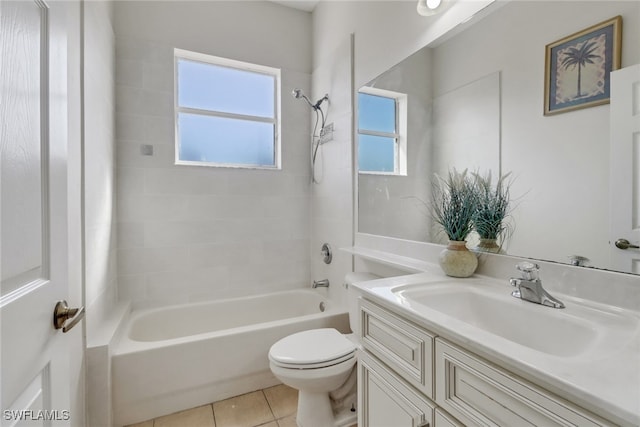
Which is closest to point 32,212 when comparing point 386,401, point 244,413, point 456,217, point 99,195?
point 386,401

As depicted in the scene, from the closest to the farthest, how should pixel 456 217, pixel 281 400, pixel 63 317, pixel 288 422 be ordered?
pixel 63 317, pixel 456 217, pixel 288 422, pixel 281 400

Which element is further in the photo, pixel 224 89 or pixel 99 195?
pixel 224 89

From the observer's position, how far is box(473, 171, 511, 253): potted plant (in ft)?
3.65

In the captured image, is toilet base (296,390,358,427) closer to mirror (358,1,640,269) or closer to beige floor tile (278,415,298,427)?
beige floor tile (278,415,298,427)

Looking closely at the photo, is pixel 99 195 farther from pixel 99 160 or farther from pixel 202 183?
pixel 202 183

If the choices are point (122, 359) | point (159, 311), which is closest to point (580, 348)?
point (122, 359)

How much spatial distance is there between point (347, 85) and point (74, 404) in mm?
2371

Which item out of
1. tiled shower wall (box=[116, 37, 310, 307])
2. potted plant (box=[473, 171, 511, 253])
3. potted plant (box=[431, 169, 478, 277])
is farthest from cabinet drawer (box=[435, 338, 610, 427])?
tiled shower wall (box=[116, 37, 310, 307])

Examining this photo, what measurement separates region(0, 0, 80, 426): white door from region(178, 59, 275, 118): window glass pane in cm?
171

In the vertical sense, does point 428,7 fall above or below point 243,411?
above

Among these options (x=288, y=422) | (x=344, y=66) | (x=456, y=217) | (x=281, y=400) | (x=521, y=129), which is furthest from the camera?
(x=344, y=66)

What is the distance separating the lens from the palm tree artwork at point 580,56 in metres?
0.87

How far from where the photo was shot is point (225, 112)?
99.7 inches

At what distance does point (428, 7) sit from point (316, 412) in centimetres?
213
